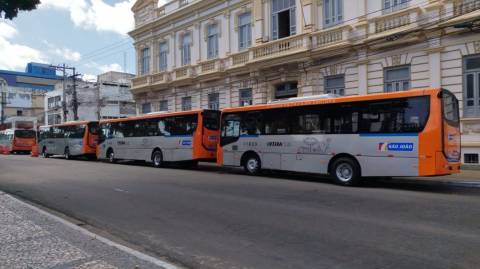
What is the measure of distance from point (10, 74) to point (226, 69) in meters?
107

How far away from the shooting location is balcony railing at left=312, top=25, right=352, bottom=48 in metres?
21.0

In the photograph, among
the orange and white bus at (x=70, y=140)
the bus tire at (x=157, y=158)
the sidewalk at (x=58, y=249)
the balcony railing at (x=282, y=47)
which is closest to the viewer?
the sidewalk at (x=58, y=249)

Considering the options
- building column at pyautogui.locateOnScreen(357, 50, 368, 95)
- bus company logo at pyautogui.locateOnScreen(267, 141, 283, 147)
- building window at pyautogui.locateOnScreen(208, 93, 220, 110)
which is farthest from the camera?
building window at pyautogui.locateOnScreen(208, 93, 220, 110)

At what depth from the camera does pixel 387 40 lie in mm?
19375

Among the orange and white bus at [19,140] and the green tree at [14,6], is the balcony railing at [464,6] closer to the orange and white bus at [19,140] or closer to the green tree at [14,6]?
the green tree at [14,6]

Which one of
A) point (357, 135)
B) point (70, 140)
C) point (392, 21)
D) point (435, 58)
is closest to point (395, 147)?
point (357, 135)

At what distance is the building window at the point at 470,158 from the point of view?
17.2 m

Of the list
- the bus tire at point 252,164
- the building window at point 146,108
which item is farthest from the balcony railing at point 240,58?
the building window at point 146,108

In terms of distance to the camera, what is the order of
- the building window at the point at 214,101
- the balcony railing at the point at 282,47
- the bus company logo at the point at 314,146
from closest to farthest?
1. the bus company logo at the point at 314,146
2. the balcony railing at the point at 282,47
3. the building window at the point at 214,101

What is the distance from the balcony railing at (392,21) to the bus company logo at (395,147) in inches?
333

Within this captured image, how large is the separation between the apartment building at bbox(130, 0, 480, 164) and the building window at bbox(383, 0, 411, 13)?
5 centimetres

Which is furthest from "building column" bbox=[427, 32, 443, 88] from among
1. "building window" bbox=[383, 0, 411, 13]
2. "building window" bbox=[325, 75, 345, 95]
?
"building window" bbox=[325, 75, 345, 95]

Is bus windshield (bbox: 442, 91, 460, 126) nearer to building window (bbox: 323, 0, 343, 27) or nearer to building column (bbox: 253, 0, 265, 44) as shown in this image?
Result: building window (bbox: 323, 0, 343, 27)

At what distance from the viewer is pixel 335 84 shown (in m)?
22.3
